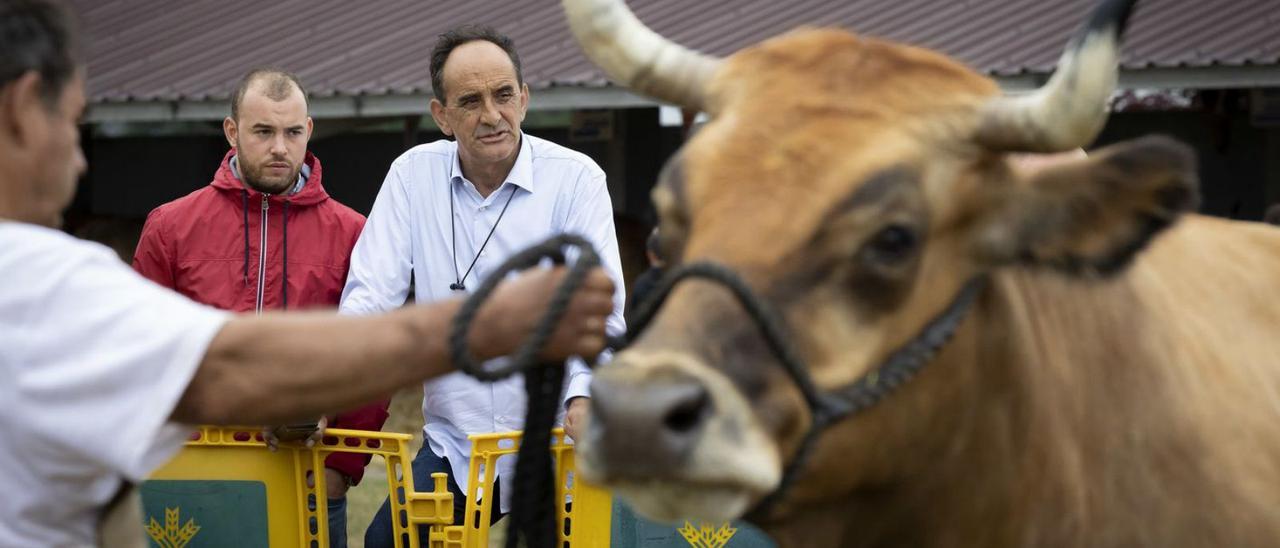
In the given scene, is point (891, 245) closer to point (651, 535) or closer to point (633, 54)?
point (633, 54)

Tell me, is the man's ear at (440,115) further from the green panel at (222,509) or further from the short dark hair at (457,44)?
the green panel at (222,509)

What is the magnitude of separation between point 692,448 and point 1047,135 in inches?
35.1

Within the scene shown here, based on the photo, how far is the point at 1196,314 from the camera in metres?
3.19

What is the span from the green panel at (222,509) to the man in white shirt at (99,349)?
206 cm

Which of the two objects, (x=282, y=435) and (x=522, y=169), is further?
(x=522, y=169)

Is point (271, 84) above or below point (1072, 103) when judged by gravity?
above

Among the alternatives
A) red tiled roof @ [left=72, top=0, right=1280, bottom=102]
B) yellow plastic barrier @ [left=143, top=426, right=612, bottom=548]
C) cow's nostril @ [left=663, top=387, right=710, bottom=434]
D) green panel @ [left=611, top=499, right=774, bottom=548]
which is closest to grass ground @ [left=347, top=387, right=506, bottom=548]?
yellow plastic barrier @ [left=143, top=426, right=612, bottom=548]

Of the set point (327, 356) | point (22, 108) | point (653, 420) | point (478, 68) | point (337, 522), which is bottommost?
point (337, 522)

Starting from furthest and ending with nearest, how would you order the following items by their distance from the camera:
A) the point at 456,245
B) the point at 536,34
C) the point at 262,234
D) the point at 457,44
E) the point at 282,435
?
the point at 536,34 < the point at 262,234 < the point at 457,44 < the point at 456,245 < the point at 282,435

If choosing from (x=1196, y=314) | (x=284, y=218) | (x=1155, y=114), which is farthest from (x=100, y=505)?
(x=1155, y=114)

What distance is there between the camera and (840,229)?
8.09 ft

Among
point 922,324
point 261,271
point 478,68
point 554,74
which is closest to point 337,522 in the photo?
point 261,271

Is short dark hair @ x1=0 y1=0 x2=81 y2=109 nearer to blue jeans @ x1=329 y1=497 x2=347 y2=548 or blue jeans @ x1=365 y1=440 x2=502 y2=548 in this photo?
blue jeans @ x1=365 y1=440 x2=502 y2=548

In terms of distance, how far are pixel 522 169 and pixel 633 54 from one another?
185 centimetres
